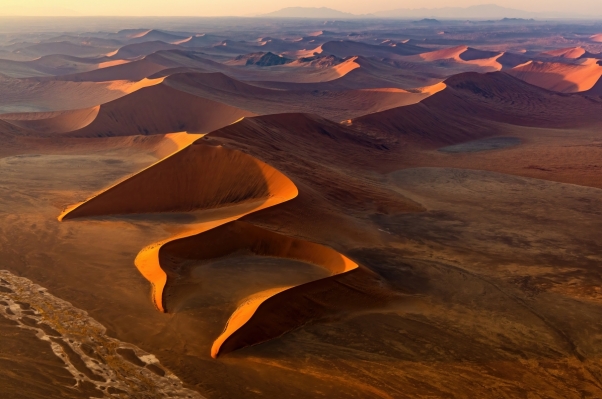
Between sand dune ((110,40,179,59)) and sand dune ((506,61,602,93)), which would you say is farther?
sand dune ((110,40,179,59))

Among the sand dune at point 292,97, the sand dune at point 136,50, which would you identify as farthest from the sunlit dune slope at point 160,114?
the sand dune at point 136,50

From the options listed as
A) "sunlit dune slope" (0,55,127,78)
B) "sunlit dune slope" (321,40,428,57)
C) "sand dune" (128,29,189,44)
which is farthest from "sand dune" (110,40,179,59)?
"sunlit dune slope" (321,40,428,57)

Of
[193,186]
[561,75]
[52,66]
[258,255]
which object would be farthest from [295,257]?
[52,66]

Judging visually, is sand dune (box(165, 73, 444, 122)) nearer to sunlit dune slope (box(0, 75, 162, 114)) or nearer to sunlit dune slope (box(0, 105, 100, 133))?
sunlit dune slope (box(0, 75, 162, 114))

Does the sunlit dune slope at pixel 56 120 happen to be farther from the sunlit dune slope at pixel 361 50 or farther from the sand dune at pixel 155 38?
the sand dune at pixel 155 38

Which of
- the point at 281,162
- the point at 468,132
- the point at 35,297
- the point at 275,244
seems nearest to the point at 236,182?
the point at 281,162
